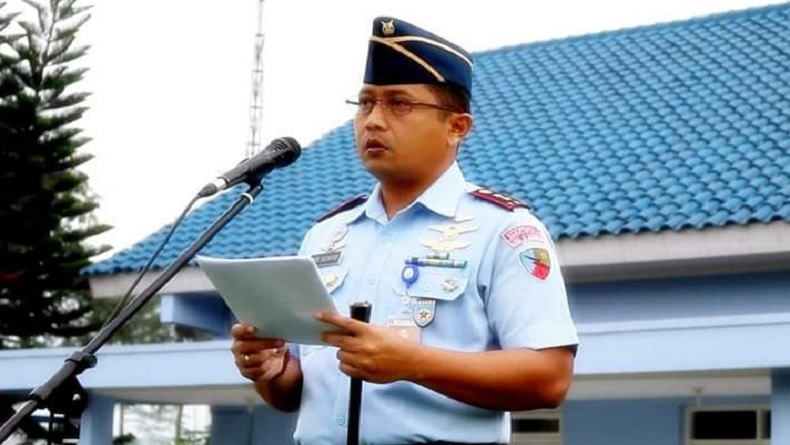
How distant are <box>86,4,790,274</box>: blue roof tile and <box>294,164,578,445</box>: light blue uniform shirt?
18.9ft

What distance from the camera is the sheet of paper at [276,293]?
7.54ft

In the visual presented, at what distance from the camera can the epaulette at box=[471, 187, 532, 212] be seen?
2590 mm

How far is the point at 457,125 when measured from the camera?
2.58 m

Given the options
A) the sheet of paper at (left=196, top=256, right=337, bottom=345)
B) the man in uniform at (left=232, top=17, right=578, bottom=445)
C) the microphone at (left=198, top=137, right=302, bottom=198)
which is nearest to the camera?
the sheet of paper at (left=196, top=256, right=337, bottom=345)

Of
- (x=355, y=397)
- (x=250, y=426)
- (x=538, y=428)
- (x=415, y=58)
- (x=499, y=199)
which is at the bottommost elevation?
(x=250, y=426)

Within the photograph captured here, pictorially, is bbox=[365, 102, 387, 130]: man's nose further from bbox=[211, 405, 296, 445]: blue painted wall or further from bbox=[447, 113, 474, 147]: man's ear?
bbox=[211, 405, 296, 445]: blue painted wall

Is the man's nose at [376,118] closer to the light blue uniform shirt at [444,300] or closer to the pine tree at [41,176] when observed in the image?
the light blue uniform shirt at [444,300]

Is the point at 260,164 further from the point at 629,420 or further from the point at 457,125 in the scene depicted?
the point at 629,420

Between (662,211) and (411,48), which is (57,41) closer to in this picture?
(662,211)

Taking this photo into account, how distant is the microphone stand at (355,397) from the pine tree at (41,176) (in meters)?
12.0

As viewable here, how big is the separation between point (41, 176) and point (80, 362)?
12.0 m

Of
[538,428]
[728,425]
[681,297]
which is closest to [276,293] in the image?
[681,297]

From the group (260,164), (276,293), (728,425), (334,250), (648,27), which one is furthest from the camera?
(648,27)

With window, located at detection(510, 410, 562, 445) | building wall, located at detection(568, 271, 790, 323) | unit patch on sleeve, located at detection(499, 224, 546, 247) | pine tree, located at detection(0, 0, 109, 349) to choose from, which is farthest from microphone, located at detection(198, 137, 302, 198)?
pine tree, located at detection(0, 0, 109, 349)
